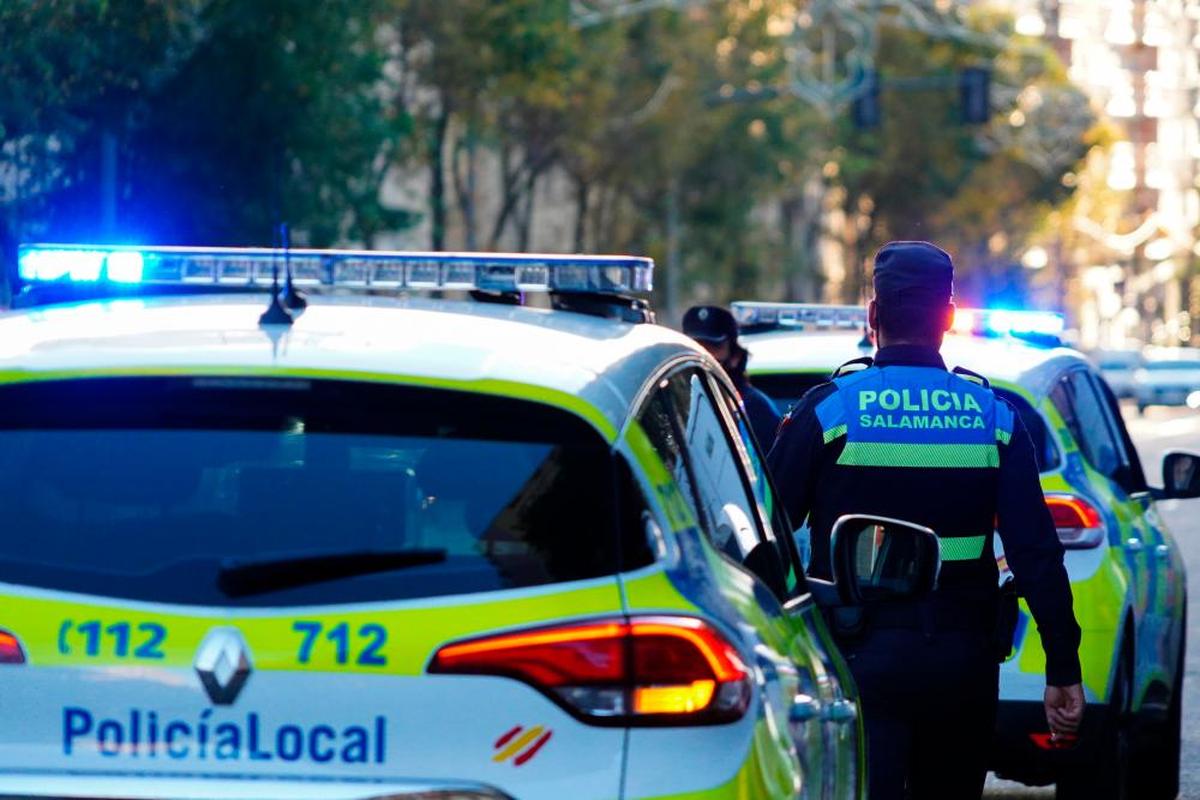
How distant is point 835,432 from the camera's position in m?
5.58

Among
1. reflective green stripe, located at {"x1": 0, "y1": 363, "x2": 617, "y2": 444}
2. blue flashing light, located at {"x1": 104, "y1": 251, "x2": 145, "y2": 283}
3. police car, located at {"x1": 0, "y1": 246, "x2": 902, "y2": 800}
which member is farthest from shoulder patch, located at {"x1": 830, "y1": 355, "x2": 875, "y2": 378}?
reflective green stripe, located at {"x1": 0, "y1": 363, "x2": 617, "y2": 444}

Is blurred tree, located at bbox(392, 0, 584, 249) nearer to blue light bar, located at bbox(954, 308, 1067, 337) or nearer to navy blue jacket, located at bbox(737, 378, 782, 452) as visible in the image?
blue light bar, located at bbox(954, 308, 1067, 337)

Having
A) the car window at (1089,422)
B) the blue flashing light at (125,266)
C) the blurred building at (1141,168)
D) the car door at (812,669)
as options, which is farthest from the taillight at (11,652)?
the blurred building at (1141,168)

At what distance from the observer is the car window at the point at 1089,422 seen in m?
8.09

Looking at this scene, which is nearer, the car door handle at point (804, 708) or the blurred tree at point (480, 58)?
the car door handle at point (804, 708)

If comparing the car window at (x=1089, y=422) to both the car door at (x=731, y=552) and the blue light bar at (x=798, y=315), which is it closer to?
the blue light bar at (x=798, y=315)

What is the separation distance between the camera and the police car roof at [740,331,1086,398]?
791cm

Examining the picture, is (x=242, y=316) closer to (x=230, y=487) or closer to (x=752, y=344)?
(x=230, y=487)

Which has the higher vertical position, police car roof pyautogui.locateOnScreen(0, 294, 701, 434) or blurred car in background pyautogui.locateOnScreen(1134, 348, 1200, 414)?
blurred car in background pyautogui.locateOnScreen(1134, 348, 1200, 414)

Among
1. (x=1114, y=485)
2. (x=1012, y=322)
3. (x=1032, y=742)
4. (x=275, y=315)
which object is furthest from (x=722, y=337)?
(x=275, y=315)

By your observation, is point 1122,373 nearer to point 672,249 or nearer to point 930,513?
point 672,249

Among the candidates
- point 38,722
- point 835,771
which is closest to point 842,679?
point 835,771

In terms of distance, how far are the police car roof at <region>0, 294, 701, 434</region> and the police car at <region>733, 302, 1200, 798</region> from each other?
3.01m

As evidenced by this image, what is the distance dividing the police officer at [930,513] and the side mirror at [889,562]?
0.43 meters
